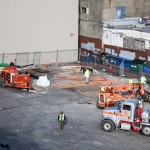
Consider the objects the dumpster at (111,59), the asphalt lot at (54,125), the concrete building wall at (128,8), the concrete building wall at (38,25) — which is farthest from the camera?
the concrete building wall at (128,8)

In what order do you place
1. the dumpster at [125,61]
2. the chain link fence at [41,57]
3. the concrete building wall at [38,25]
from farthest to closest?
the dumpster at [125,61] < the chain link fence at [41,57] < the concrete building wall at [38,25]

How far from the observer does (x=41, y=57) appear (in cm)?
5322

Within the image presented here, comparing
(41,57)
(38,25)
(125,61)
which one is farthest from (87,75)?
(38,25)

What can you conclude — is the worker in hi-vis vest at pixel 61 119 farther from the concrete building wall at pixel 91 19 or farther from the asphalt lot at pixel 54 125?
the concrete building wall at pixel 91 19

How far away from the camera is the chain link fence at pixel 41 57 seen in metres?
50.6

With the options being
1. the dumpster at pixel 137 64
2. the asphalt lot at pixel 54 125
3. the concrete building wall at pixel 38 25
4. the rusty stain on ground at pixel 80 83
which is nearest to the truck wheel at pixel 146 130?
the asphalt lot at pixel 54 125

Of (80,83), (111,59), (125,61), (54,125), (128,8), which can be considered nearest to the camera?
(54,125)

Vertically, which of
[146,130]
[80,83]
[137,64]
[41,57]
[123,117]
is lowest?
[146,130]

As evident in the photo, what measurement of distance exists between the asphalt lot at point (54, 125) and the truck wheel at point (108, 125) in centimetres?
33

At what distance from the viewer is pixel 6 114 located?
3231 cm

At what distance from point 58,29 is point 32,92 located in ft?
55.6

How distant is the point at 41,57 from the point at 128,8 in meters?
14.8

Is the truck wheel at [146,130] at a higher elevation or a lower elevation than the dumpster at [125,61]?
lower

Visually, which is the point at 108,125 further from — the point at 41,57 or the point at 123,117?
the point at 41,57
